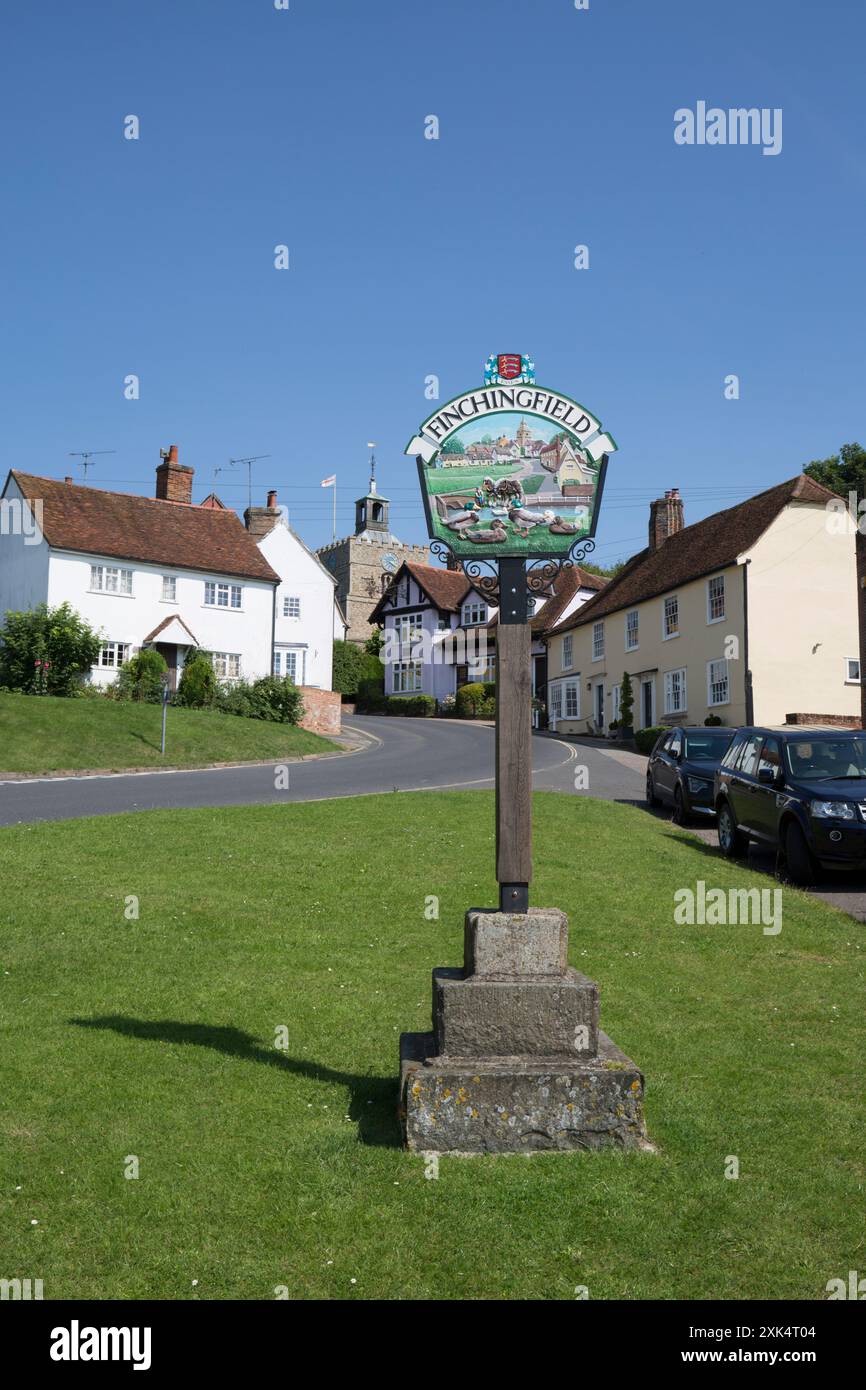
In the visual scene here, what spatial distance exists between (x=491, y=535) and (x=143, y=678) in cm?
3324

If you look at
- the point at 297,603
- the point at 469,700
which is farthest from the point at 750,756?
the point at 469,700

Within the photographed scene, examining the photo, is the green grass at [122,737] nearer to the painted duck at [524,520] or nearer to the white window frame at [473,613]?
the painted duck at [524,520]

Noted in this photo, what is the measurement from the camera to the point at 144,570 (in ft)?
138

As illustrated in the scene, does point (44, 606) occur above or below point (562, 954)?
above

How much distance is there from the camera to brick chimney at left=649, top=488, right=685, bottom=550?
47.2 m

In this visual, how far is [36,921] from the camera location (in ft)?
31.7

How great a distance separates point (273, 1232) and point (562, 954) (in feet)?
6.86

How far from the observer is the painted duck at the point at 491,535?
6.37m

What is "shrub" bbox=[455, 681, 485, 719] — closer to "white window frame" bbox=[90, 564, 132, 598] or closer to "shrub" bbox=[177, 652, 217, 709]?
"shrub" bbox=[177, 652, 217, 709]

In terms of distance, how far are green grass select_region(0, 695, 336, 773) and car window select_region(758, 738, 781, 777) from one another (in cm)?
1720
